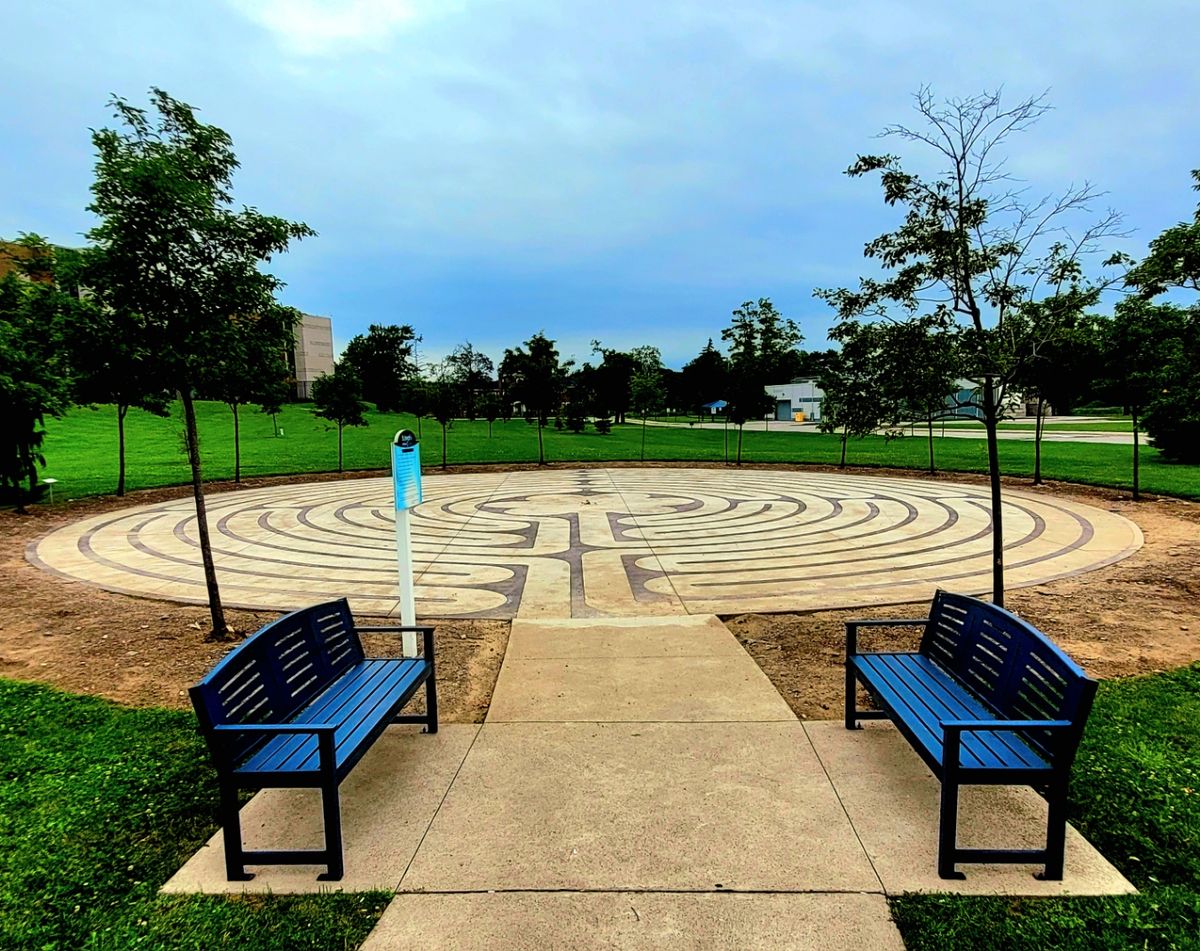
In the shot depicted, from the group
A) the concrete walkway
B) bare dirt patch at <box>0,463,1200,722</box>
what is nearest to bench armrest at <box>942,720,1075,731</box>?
the concrete walkway

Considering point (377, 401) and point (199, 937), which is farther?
point (377, 401)

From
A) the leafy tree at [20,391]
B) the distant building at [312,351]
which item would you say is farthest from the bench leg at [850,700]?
the distant building at [312,351]

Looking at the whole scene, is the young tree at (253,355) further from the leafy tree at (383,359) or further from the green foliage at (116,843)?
the leafy tree at (383,359)

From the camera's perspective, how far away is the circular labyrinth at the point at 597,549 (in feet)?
25.9

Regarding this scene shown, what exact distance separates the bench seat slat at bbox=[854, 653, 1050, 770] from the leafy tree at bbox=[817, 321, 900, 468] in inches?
91.9

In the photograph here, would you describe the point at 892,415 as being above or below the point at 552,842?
above

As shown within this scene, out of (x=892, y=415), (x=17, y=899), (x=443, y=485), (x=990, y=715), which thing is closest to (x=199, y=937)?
(x=17, y=899)

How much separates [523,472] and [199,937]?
64.7 ft

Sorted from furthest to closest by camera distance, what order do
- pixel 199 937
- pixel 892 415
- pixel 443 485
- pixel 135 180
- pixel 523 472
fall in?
pixel 523 472 → pixel 443 485 → pixel 892 415 → pixel 135 180 → pixel 199 937

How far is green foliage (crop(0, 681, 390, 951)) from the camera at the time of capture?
2561mm

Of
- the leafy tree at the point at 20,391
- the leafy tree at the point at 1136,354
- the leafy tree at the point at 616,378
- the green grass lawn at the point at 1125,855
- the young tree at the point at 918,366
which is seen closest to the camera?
the green grass lawn at the point at 1125,855

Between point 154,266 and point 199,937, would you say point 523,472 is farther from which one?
point 199,937

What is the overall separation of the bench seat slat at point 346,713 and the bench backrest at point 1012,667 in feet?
10.3

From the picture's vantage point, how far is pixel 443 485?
1864cm
